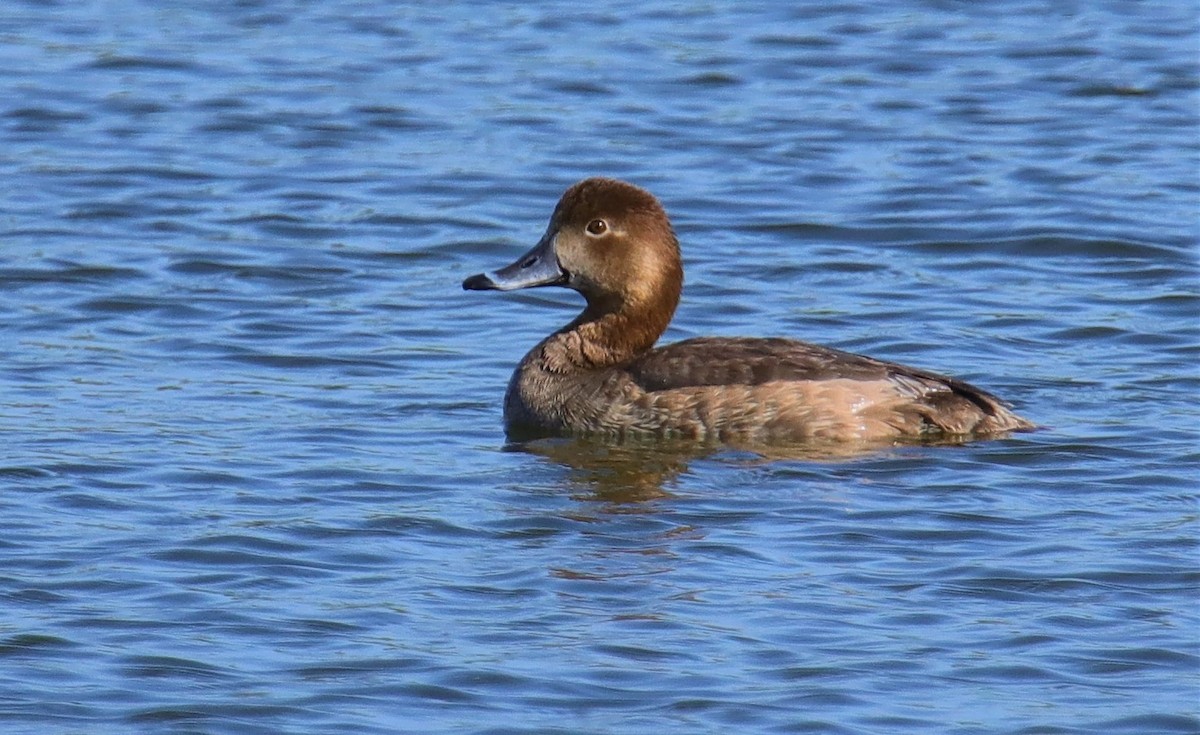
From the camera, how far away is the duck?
928cm

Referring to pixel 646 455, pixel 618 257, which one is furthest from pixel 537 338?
pixel 646 455

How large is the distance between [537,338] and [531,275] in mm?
1283

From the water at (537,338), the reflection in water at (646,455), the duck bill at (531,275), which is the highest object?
Answer: the duck bill at (531,275)

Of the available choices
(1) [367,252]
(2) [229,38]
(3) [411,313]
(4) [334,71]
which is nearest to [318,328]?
(3) [411,313]

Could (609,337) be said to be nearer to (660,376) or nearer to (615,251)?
(615,251)

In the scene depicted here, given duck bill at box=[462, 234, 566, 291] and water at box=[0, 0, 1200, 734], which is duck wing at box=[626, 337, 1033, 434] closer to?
water at box=[0, 0, 1200, 734]

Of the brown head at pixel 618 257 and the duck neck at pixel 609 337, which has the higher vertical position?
the brown head at pixel 618 257

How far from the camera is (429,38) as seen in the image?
18.1 metres

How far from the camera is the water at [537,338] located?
6.68 m

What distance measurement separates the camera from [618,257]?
Result: 395 inches

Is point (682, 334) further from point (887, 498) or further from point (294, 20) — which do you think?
point (294, 20)

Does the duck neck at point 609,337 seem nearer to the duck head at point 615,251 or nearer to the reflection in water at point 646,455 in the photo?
the duck head at point 615,251

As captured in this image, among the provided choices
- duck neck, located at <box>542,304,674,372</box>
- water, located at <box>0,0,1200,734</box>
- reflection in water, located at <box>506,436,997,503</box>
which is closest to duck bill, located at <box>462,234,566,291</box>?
duck neck, located at <box>542,304,674,372</box>

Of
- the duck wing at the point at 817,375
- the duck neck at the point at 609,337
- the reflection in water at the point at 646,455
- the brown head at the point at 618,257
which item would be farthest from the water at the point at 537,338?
the brown head at the point at 618,257
